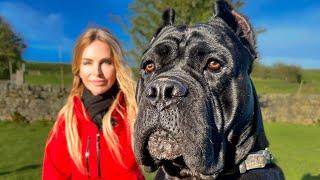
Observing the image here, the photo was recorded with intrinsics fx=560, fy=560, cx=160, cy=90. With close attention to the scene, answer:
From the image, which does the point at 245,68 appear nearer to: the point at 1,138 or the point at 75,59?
the point at 75,59

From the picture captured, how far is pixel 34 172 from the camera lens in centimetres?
1246

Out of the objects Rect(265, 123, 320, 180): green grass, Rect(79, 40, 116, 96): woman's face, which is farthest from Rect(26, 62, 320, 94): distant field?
Rect(79, 40, 116, 96): woman's face

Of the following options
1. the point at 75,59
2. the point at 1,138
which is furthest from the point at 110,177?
the point at 1,138

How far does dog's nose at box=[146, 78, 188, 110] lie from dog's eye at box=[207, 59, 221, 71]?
0.25 metres

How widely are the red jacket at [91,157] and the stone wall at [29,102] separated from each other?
770 inches

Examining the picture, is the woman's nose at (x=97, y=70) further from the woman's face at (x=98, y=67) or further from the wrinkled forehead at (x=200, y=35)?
the wrinkled forehead at (x=200, y=35)

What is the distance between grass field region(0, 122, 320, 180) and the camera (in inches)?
481

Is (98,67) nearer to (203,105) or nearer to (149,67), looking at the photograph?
(149,67)

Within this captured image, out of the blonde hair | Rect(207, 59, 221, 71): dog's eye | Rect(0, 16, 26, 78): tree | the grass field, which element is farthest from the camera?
Rect(0, 16, 26, 78): tree

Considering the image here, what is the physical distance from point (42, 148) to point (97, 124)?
11.8 metres

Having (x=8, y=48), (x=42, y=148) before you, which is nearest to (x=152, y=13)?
(x=42, y=148)

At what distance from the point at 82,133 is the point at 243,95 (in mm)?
2824

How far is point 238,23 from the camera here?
10.7 ft

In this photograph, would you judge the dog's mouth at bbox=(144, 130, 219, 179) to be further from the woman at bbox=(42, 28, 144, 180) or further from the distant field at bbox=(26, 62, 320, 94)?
the distant field at bbox=(26, 62, 320, 94)
